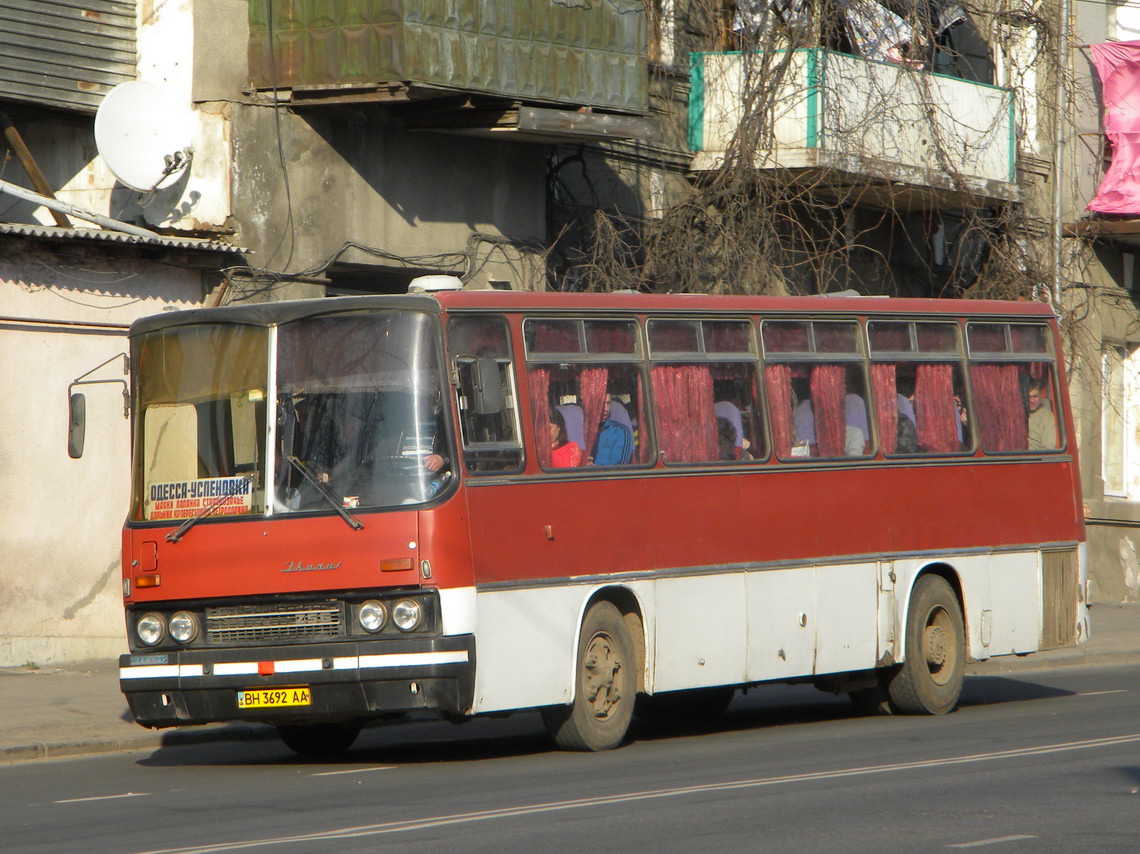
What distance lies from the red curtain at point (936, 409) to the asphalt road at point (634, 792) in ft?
6.63

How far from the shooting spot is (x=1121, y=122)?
2612cm

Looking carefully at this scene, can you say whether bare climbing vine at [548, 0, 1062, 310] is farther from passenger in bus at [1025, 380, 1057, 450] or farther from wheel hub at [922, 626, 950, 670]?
wheel hub at [922, 626, 950, 670]

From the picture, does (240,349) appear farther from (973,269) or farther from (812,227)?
(973,269)

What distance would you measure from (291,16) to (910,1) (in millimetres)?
7955

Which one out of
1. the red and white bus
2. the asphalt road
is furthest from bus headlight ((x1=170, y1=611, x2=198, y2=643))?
the asphalt road

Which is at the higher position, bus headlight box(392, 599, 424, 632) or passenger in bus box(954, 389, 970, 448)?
passenger in bus box(954, 389, 970, 448)

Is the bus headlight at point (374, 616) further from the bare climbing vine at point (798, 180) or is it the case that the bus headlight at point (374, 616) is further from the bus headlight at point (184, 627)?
the bare climbing vine at point (798, 180)

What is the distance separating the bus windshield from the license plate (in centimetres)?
101

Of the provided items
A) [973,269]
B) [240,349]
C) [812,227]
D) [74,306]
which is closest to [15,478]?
[74,306]

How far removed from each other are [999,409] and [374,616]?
6.19 metres

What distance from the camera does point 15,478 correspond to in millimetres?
16859

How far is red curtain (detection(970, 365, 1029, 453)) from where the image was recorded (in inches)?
588

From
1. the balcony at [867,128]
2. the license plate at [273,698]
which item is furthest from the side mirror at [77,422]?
the balcony at [867,128]

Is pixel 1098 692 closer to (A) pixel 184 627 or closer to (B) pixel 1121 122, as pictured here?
(A) pixel 184 627
